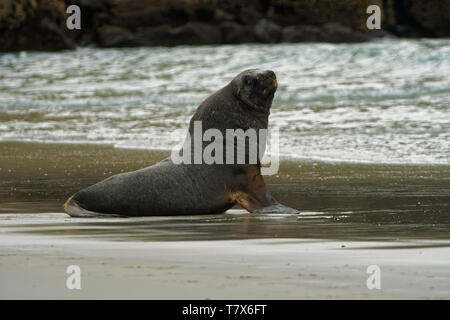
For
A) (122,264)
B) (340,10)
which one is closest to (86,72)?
(340,10)

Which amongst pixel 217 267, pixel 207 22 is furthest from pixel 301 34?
pixel 217 267

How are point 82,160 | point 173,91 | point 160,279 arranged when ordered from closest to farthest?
point 160,279 → point 82,160 → point 173,91

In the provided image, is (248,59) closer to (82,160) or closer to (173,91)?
(173,91)

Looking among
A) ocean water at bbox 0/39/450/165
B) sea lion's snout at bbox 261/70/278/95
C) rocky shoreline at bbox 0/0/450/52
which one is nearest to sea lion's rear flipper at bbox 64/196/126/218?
sea lion's snout at bbox 261/70/278/95

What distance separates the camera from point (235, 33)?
30.2 m

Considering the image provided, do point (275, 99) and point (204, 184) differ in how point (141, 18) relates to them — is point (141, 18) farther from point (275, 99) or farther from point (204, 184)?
point (204, 184)

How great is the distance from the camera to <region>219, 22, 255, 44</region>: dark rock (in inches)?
1179

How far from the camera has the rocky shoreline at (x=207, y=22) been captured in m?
30.1

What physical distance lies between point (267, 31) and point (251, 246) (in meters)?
25.1

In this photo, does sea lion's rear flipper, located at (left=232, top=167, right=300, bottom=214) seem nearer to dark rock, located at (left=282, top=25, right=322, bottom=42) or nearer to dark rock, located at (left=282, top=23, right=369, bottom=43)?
dark rock, located at (left=282, top=23, right=369, bottom=43)

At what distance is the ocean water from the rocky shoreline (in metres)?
1.57

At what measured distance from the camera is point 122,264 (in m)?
4.90

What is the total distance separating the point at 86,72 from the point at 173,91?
204 inches

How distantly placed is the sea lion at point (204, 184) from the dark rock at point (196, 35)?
22.5m
